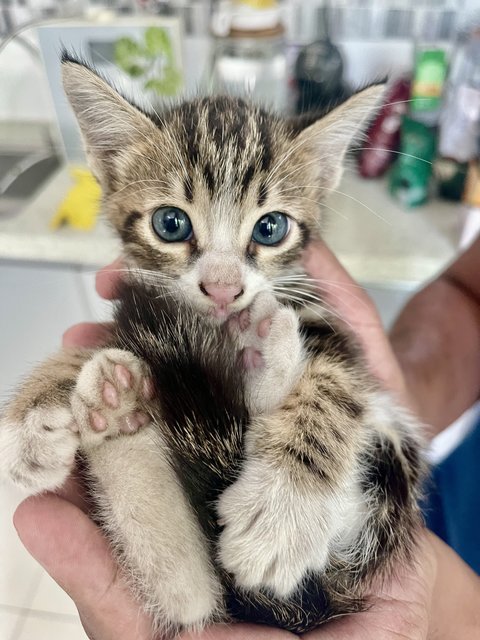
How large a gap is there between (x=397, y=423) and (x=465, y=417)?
106 cm

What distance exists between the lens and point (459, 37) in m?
1.83

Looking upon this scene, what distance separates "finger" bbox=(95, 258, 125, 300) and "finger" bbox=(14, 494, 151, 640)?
340 millimetres

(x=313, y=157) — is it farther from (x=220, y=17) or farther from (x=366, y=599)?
(x=220, y=17)

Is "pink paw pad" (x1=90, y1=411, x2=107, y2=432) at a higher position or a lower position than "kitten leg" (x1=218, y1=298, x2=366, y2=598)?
higher

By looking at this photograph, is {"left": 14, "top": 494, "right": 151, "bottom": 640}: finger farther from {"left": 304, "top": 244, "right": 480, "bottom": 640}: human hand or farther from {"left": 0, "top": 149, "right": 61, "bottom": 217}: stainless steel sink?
{"left": 0, "top": 149, "right": 61, "bottom": 217}: stainless steel sink

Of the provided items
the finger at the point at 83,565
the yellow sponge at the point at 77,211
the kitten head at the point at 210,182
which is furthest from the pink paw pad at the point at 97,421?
the yellow sponge at the point at 77,211

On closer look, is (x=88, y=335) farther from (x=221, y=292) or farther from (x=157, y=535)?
(x=157, y=535)

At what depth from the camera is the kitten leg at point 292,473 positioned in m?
0.64

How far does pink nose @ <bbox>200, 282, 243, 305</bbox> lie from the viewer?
0.79m

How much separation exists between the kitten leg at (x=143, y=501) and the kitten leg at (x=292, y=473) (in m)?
0.06

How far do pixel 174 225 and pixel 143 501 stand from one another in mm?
420

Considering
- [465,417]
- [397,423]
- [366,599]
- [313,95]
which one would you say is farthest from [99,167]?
[465,417]

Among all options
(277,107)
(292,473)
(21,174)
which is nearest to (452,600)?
(292,473)

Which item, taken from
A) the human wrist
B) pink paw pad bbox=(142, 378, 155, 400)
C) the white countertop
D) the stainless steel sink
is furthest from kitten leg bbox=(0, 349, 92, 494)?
the stainless steel sink
